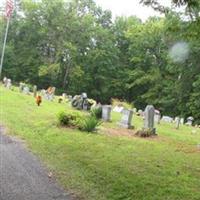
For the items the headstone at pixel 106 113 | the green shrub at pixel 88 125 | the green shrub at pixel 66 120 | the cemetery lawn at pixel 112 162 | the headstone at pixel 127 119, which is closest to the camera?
the cemetery lawn at pixel 112 162

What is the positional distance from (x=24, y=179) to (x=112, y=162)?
2804 mm

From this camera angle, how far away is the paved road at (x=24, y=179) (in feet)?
21.7

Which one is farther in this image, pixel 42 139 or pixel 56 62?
pixel 56 62

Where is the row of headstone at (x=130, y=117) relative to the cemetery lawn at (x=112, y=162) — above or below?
above

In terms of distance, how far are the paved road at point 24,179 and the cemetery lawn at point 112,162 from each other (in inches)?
10.6

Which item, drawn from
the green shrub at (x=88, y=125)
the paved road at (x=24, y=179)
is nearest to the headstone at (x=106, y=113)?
the green shrub at (x=88, y=125)

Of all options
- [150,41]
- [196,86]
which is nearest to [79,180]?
[196,86]

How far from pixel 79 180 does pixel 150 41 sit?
147 feet

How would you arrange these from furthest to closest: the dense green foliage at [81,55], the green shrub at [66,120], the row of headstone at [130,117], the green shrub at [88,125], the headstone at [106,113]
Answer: the dense green foliage at [81,55]
the headstone at [106,113]
the row of headstone at [130,117]
the green shrub at [66,120]
the green shrub at [88,125]

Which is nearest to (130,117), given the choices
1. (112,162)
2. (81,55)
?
(112,162)

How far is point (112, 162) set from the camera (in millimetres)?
9820

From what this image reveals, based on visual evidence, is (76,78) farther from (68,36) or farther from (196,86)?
(196,86)

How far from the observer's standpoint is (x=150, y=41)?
51.2 m

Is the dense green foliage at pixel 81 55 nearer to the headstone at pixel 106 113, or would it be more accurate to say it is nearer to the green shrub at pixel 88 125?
the headstone at pixel 106 113
